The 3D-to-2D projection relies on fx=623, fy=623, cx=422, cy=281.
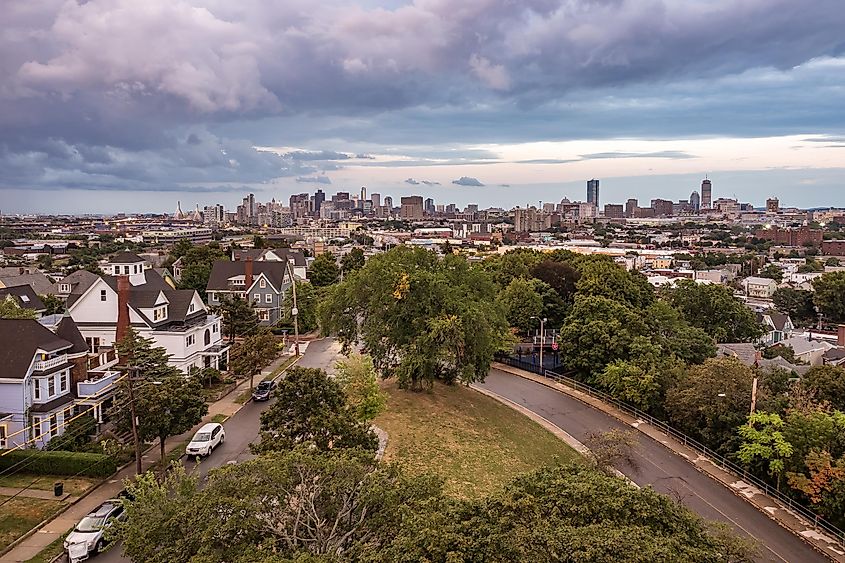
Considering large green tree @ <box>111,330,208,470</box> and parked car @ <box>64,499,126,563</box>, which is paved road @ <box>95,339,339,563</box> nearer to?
parked car @ <box>64,499,126,563</box>

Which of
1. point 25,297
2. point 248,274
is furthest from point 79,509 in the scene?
point 248,274

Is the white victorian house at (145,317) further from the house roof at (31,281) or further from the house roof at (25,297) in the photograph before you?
the house roof at (31,281)

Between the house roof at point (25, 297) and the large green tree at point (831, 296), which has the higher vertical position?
the house roof at point (25, 297)

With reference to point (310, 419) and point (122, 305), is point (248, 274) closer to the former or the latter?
point (122, 305)

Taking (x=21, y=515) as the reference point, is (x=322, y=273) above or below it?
above

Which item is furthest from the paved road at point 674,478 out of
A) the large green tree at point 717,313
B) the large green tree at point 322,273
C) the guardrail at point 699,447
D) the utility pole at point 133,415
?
the large green tree at point 322,273
